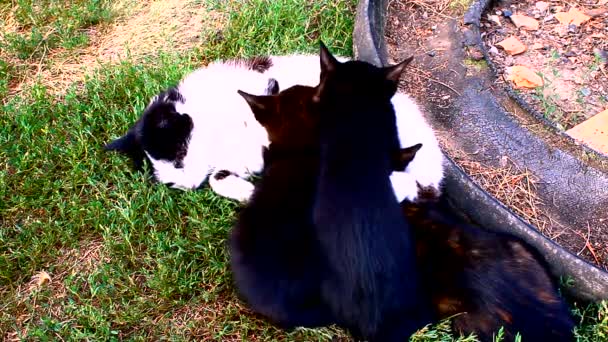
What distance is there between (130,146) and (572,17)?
3298 mm

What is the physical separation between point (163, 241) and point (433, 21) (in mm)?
2593

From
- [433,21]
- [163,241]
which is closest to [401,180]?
[163,241]

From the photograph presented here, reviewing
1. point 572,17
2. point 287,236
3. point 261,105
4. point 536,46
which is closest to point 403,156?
point 287,236

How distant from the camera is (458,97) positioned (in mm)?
3967

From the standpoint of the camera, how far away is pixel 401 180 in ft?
10.9

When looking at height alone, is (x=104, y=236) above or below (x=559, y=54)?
below

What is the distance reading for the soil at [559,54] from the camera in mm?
3936

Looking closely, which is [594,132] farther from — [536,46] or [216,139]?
[216,139]

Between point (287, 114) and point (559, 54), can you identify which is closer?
point (287, 114)

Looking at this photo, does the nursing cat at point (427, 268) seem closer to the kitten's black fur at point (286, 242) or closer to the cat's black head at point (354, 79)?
the kitten's black fur at point (286, 242)

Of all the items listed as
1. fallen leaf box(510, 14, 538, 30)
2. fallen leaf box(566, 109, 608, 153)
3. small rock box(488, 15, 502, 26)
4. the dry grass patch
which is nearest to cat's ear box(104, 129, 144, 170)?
the dry grass patch

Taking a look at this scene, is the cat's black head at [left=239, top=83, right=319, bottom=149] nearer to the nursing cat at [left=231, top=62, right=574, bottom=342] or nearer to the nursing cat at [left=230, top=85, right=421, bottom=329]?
the nursing cat at [left=230, top=85, right=421, bottom=329]

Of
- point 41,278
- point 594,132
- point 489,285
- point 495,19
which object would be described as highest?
point 495,19

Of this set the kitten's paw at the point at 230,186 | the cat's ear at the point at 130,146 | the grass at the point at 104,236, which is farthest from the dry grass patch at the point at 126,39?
the kitten's paw at the point at 230,186
